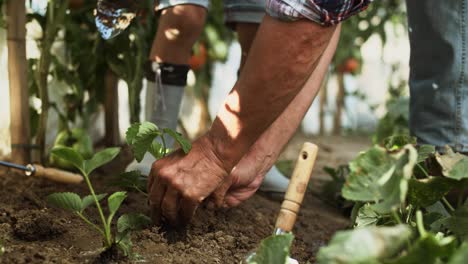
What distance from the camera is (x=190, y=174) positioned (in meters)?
1.14

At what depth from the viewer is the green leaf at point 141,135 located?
1.14 meters

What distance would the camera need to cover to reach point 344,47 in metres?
Result: 4.23

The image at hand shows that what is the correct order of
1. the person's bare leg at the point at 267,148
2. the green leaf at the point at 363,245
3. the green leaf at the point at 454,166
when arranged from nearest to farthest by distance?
the green leaf at the point at 363,245
the green leaf at the point at 454,166
the person's bare leg at the point at 267,148

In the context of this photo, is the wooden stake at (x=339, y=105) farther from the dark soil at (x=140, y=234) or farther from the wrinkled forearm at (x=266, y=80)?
the wrinkled forearm at (x=266, y=80)

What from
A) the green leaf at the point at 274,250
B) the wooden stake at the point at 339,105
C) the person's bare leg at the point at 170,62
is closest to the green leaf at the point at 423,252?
the green leaf at the point at 274,250

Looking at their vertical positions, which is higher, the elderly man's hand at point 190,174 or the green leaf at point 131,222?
the elderly man's hand at point 190,174

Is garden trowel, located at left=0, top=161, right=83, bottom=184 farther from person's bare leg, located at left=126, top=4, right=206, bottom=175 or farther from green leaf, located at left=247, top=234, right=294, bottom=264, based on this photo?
green leaf, located at left=247, top=234, right=294, bottom=264

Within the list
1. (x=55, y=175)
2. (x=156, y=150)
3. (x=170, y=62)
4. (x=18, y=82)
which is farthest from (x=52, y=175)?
(x=156, y=150)

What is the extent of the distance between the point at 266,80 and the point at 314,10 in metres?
0.14

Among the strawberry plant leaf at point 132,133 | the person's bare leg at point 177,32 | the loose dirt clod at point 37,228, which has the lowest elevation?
the loose dirt clod at point 37,228

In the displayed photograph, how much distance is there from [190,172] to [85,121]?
1.23 m

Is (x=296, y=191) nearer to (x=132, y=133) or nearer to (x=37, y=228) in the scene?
(x=132, y=133)

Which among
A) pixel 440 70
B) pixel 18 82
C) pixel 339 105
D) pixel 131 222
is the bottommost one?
pixel 339 105

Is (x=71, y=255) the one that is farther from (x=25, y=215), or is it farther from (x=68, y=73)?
(x=68, y=73)
